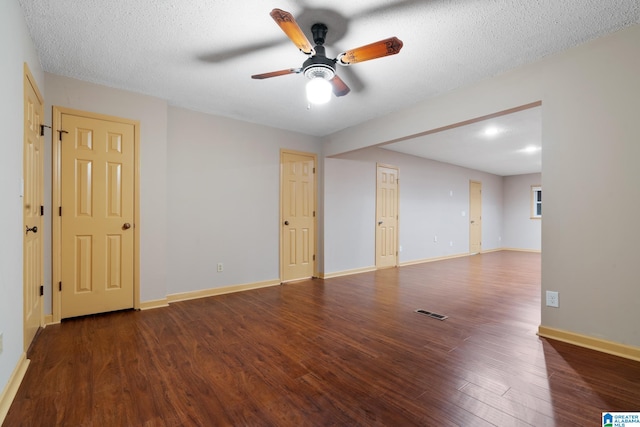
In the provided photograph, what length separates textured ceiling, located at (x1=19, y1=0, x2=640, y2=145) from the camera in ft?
6.41

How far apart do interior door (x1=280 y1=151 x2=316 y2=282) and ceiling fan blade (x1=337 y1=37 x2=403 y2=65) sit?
2.83m

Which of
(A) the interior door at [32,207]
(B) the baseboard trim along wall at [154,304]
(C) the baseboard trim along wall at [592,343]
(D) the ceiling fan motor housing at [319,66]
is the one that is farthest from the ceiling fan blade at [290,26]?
(B) the baseboard trim along wall at [154,304]

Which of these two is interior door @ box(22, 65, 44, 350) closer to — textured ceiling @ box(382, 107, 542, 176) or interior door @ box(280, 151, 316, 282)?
interior door @ box(280, 151, 316, 282)

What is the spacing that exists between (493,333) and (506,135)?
3.64 meters

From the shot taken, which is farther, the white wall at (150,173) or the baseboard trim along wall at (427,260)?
the baseboard trim along wall at (427,260)

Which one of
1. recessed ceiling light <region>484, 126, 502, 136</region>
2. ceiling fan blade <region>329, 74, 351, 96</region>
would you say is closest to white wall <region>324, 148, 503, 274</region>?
recessed ceiling light <region>484, 126, 502, 136</region>

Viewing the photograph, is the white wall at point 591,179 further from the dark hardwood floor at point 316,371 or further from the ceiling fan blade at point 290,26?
the ceiling fan blade at point 290,26

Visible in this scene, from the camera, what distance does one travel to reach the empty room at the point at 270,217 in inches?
68.3

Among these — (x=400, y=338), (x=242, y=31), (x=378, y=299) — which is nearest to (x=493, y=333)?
(x=400, y=338)

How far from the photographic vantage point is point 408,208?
6531mm

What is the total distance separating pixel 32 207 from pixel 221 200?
196 cm

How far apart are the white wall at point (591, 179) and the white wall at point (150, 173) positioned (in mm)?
→ 3785

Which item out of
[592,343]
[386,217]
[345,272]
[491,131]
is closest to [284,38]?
[592,343]

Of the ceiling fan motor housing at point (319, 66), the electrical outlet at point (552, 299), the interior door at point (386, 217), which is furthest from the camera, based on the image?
the interior door at point (386, 217)
